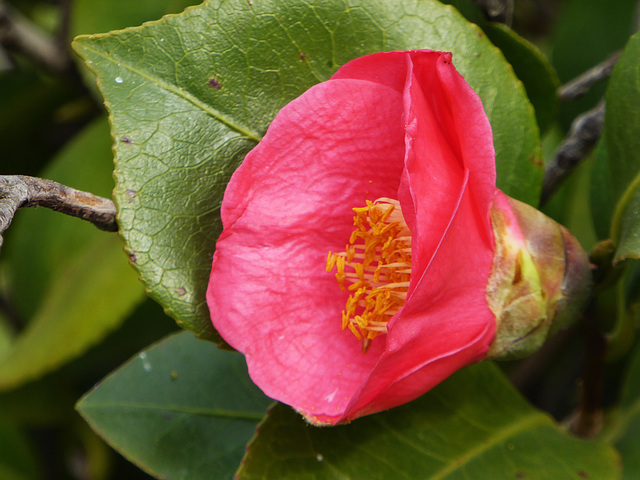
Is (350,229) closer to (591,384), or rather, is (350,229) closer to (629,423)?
(591,384)

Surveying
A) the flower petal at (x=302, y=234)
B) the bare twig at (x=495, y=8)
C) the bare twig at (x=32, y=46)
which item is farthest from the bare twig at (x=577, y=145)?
the bare twig at (x=32, y=46)

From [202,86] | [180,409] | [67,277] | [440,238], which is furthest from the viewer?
[67,277]

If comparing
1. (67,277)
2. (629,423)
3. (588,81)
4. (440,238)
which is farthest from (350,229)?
(67,277)

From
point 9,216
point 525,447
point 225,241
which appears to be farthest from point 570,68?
point 9,216

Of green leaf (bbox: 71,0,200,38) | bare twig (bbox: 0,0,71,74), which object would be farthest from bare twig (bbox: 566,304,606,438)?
bare twig (bbox: 0,0,71,74)

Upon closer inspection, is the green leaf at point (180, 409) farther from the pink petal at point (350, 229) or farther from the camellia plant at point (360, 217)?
the pink petal at point (350, 229)

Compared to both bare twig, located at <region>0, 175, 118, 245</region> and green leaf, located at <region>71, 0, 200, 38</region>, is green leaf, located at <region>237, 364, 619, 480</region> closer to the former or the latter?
bare twig, located at <region>0, 175, 118, 245</region>
